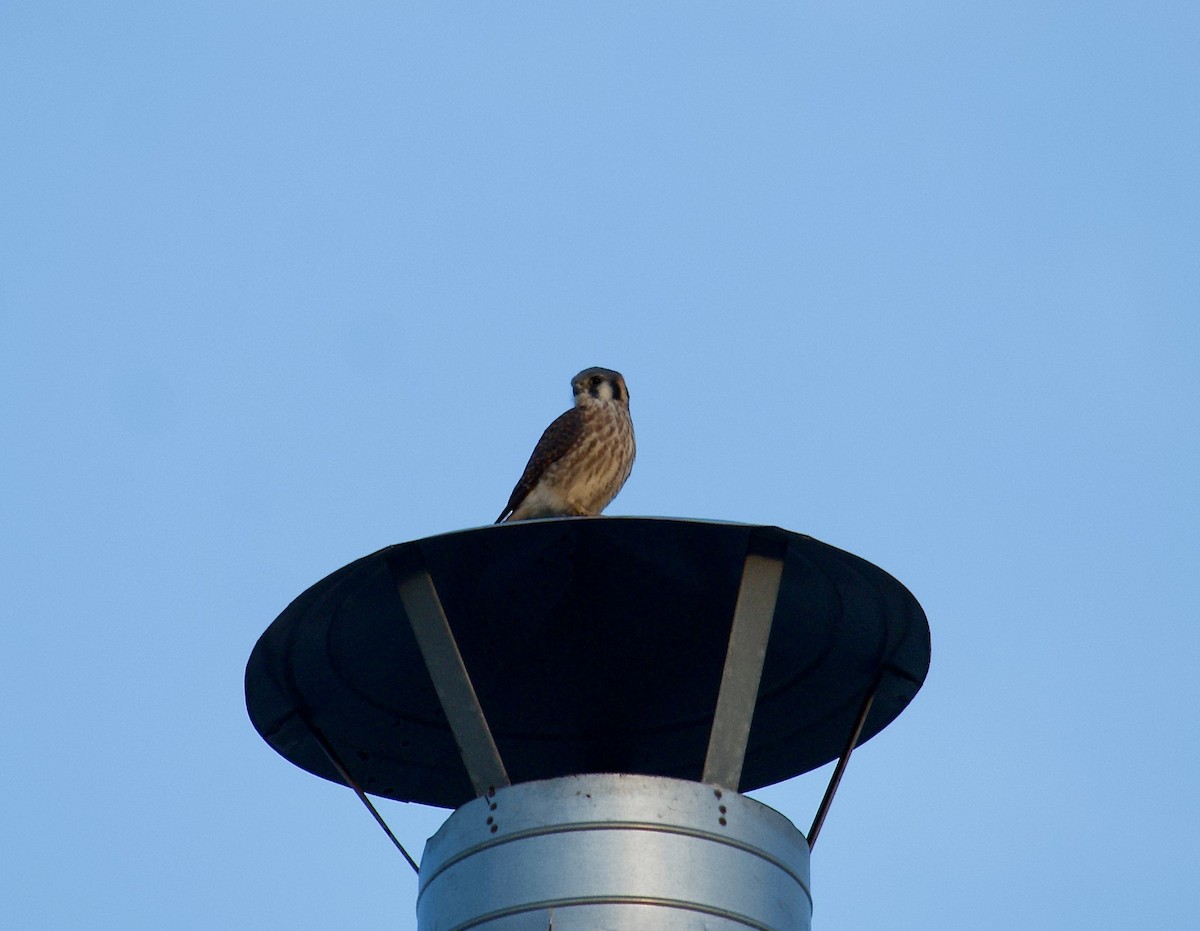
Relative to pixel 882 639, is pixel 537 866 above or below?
below

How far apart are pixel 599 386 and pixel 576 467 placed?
776 millimetres

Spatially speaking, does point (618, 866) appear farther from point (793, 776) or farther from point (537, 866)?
point (793, 776)

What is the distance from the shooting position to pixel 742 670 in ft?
16.8

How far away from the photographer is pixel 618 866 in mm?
4668

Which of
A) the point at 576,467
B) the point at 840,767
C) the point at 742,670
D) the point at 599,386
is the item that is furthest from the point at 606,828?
the point at 599,386

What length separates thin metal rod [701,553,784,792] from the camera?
198 inches

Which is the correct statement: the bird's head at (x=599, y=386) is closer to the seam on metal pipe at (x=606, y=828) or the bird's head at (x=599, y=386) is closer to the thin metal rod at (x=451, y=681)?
the thin metal rod at (x=451, y=681)

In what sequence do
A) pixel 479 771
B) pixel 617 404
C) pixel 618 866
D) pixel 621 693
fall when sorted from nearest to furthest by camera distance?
pixel 618 866, pixel 479 771, pixel 621 693, pixel 617 404

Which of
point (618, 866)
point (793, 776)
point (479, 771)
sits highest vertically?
point (793, 776)

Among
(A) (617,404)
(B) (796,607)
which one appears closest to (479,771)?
(B) (796,607)

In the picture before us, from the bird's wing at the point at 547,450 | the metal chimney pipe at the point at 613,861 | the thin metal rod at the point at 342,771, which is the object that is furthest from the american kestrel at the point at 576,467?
the metal chimney pipe at the point at 613,861

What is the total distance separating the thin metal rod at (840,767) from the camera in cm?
541

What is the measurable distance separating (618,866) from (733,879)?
32 centimetres

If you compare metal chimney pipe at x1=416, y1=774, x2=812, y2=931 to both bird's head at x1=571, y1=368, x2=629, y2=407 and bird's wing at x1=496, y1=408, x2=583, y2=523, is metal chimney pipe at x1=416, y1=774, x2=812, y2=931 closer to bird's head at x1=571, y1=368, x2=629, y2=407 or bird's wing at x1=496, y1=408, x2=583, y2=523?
bird's wing at x1=496, y1=408, x2=583, y2=523
